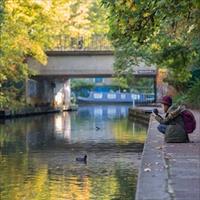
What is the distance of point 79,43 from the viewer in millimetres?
63438

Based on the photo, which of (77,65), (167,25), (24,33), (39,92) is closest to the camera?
(167,25)

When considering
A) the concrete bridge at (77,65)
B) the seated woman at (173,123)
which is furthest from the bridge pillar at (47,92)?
the seated woman at (173,123)

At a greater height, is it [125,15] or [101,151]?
[125,15]

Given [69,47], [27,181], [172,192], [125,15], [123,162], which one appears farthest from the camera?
[69,47]

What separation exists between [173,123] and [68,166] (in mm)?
4044

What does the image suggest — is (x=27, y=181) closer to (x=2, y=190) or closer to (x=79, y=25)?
(x=2, y=190)

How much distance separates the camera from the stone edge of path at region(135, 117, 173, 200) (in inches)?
381

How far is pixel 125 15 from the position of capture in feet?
48.6

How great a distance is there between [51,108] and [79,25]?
27.6 feet

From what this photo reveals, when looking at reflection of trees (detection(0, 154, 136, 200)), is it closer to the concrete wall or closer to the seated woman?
the seated woman

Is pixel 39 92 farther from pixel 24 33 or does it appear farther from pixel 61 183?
pixel 61 183

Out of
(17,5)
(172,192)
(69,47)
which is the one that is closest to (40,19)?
(17,5)

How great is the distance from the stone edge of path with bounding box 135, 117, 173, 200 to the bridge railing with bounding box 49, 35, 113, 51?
44.7 m

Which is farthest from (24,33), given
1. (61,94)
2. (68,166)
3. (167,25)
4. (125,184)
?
(125,184)
